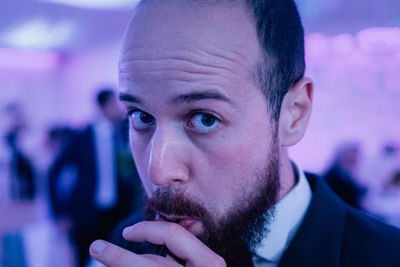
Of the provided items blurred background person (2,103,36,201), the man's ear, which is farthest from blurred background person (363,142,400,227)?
blurred background person (2,103,36,201)

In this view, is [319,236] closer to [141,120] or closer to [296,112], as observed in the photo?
[296,112]

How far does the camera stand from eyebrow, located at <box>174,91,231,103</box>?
843mm

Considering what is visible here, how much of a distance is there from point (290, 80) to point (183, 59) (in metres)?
0.31

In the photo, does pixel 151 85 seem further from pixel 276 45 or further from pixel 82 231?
pixel 82 231

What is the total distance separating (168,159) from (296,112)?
39cm

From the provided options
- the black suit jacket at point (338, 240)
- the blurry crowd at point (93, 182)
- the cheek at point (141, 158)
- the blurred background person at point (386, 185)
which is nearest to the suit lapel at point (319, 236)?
the black suit jacket at point (338, 240)

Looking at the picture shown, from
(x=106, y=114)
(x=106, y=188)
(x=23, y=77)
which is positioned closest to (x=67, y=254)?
(x=106, y=188)

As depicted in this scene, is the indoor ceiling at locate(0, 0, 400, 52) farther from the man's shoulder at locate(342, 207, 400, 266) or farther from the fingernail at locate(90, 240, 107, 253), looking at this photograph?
the fingernail at locate(90, 240, 107, 253)

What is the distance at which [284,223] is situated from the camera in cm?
101

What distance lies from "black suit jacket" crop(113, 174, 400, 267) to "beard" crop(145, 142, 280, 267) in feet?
0.29

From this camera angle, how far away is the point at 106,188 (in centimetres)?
286

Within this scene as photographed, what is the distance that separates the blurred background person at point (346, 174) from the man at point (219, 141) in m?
1.80

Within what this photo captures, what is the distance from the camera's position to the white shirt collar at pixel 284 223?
99 cm

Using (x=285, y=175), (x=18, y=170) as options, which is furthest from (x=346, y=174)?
(x=18, y=170)
